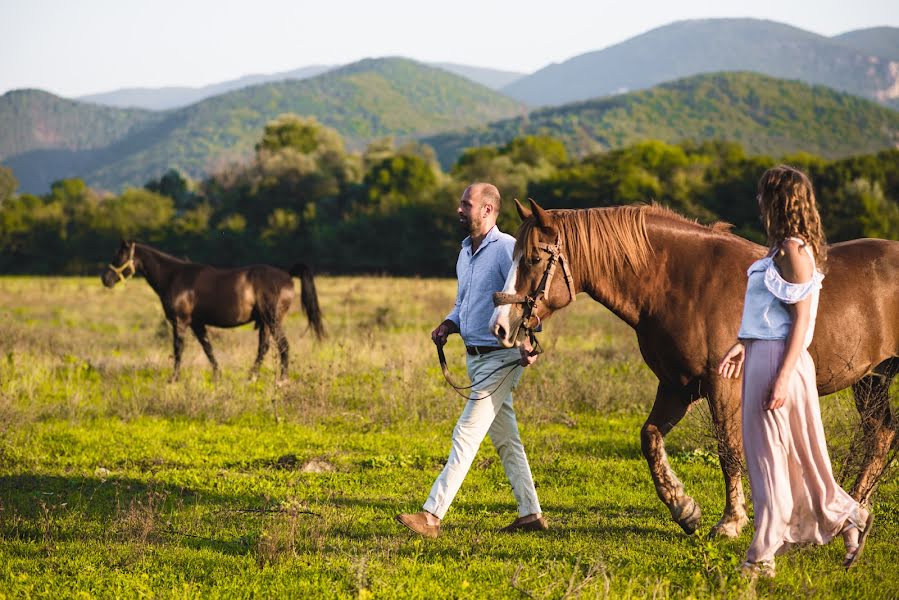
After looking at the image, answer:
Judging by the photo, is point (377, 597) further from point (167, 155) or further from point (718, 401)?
point (167, 155)

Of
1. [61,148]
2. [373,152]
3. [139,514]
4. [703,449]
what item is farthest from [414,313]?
[61,148]

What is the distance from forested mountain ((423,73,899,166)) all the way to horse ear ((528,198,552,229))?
101m

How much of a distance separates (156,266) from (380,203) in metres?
46.3

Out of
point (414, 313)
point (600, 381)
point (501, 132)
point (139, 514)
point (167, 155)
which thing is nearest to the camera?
point (139, 514)

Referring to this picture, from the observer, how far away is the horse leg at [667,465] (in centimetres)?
544

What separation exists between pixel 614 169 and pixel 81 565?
173 ft

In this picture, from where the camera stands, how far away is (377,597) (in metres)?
4.42

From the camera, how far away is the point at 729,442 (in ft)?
17.4

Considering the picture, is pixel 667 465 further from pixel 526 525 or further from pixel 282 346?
pixel 282 346

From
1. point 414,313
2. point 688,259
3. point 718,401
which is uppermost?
point 688,259

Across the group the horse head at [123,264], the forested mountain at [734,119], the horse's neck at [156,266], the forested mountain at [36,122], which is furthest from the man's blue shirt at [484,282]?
the forested mountain at [734,119]

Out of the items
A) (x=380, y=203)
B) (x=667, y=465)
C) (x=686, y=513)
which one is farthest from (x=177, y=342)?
(x=380, y=203)

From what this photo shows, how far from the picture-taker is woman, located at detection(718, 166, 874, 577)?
13.4 ft

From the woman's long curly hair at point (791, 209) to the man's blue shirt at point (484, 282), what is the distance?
5.72 ft
